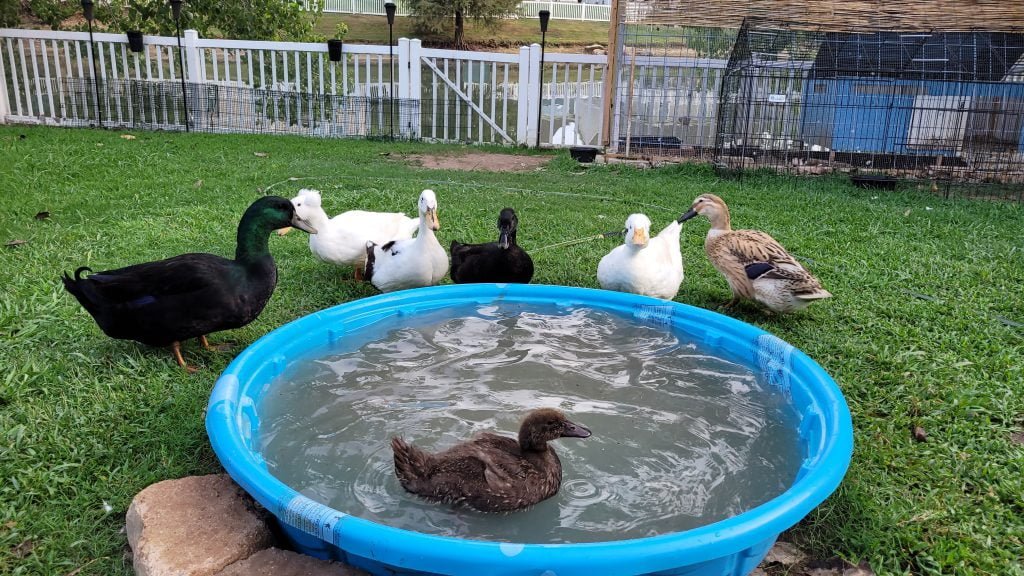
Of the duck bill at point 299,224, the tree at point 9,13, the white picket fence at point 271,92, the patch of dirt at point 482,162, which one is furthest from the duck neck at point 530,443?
the tree at point 9,13

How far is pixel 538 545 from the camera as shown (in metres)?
2.10

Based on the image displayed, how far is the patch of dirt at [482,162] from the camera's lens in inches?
429

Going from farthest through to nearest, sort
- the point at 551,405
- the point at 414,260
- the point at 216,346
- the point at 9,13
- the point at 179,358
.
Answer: the point at 9,13 → the point at 414,260 → the point at 216,346 → the point at 179,358 → the point at 551,405

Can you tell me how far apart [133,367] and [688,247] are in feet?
15.5

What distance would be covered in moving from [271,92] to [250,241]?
1031 cm

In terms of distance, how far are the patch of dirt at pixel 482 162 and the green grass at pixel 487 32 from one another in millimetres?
17931

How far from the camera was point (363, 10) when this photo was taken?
33.9m

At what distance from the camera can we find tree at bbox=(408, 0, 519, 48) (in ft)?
92.8

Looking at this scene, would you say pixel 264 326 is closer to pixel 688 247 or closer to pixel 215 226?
pixel 215 226

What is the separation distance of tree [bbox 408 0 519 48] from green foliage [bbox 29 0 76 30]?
46.2ft

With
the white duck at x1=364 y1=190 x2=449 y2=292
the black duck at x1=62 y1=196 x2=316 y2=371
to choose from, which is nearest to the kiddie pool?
the black duck at x1=62 y1=196 x2=316 y2=371

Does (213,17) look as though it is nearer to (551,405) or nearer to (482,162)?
(482,162)

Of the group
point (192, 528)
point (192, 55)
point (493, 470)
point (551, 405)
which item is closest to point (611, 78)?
point (192, 55)

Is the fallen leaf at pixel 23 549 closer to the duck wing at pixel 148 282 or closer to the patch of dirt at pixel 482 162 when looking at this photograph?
the duck wing at pixel 148 282
